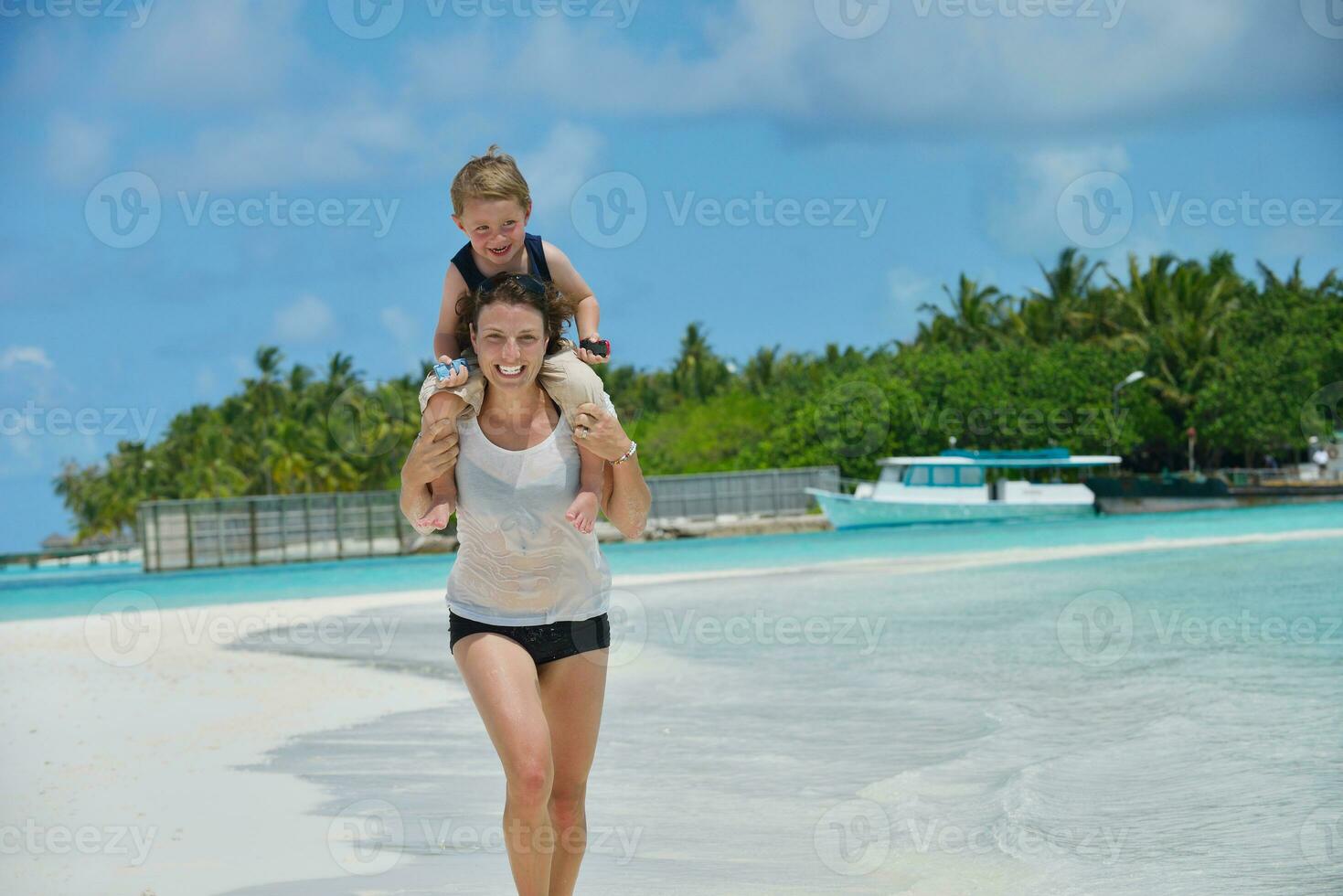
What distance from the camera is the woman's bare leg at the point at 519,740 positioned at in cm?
360

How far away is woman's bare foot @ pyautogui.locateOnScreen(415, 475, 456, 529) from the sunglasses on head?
532 mm

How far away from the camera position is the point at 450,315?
3.98m

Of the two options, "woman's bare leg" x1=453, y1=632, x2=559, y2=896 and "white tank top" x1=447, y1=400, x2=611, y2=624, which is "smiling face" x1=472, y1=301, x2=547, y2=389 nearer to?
"white tank top" x1=447, y1=400, x2=611, y2=624

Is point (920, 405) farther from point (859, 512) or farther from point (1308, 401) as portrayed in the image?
point (1308, 401)

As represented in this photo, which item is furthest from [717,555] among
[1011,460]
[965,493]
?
[1011,460]

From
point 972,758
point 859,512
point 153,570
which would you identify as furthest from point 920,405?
point 972,758

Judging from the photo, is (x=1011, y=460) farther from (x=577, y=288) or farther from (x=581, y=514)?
(x=581, y=514)

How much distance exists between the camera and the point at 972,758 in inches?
305

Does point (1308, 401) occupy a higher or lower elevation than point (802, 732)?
higher

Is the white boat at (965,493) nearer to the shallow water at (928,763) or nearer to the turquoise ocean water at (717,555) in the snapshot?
the turquoise ocean water at (717,555)

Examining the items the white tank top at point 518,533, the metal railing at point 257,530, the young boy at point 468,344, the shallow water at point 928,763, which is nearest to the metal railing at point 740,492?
the metal railing at point 257,530

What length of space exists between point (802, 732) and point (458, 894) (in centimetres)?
391

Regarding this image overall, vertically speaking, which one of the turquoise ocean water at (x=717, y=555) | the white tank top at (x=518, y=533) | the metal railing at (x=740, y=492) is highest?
the white tank top at (x=518, y=533)

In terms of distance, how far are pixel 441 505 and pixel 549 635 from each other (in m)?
0.46
